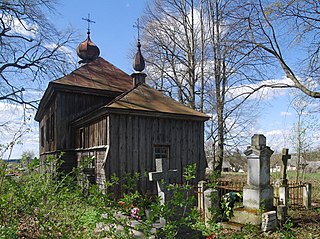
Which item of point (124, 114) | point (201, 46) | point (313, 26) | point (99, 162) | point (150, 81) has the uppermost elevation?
point (201, 46)

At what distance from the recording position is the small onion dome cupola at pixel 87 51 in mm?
20086

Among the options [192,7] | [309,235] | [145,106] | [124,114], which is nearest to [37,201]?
[309,235]

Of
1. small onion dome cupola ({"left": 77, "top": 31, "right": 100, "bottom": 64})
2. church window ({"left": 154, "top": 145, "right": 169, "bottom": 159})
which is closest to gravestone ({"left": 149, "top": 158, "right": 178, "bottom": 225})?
church window ({"left": 154, "top": 145, "right": 169, "bottom": 159})

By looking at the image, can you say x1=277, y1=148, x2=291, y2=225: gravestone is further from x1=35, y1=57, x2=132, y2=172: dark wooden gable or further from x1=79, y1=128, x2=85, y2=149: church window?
x1=35, y1=57, x2=132, y2=172: dark wooden gable

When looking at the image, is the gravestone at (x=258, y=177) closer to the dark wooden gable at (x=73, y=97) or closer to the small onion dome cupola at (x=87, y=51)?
the dark wooden gable at (x=73, y=97)

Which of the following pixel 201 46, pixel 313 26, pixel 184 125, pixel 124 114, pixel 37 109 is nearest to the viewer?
pixel 313 26

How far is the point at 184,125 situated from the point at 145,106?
2212 millimetres

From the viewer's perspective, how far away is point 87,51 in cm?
2008

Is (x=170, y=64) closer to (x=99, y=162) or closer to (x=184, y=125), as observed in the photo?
(x=184, y=125)

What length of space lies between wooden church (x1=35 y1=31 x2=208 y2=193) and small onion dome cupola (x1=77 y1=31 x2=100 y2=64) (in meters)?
3.31

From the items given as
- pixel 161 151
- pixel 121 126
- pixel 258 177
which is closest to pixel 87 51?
pixel 121 126

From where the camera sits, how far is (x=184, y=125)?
13.3 meters

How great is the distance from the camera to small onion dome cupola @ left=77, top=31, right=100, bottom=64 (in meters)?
20.1

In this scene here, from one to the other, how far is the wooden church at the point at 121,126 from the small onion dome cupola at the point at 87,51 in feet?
10.9
